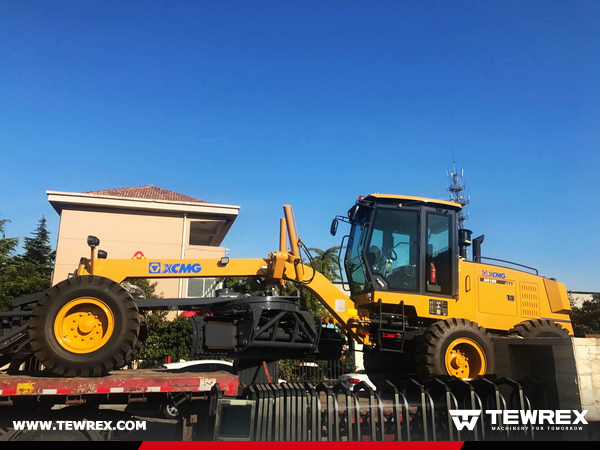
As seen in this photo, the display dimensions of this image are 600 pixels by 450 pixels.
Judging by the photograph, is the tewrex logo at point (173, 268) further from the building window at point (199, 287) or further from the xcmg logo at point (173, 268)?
the building window at point (199, 287)

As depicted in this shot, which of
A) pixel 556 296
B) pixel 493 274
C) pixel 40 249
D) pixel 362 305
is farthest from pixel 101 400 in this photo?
pixel 40 249

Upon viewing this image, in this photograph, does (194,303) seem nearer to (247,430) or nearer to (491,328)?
(247,430)

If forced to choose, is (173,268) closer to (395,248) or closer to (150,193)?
(395,248)

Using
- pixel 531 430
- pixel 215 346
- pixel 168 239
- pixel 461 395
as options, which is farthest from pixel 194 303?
pixel 168 239

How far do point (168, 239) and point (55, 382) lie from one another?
16.9 m

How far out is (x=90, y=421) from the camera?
5.12 meters

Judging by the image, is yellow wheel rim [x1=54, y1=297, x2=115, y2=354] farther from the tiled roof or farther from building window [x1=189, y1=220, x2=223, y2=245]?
the tiled roof

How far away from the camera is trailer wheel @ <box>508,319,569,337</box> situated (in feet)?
26.3

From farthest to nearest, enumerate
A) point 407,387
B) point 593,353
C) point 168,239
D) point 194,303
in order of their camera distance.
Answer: point 168,239
point 194,303
point 407,387
point 593,353

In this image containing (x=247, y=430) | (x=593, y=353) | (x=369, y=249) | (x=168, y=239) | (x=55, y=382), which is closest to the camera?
(x=247, y=430)

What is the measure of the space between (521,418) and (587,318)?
831 inches

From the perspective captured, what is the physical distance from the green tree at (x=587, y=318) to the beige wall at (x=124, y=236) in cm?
1741

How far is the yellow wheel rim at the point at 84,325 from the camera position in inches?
226

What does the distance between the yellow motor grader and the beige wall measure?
44.8 feet
